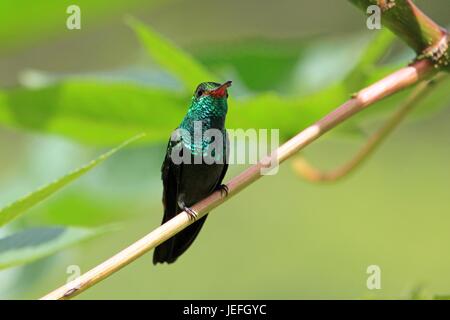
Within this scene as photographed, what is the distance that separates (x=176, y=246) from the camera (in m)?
1.05

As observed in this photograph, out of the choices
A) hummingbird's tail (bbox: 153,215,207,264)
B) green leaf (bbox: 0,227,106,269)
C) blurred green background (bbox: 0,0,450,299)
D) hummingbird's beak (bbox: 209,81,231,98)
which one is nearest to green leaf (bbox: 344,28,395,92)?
blurred green background (bbox: 0,0,450,299)

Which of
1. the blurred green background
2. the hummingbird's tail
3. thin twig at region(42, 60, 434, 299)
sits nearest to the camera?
thin twig at region(42, 60, 434, 299)

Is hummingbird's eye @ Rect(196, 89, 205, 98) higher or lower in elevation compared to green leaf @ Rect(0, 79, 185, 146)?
higher

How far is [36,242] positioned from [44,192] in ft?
0.33

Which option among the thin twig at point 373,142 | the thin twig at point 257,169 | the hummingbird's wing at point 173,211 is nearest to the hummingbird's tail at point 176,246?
the hummingbird's wing at point 173,211

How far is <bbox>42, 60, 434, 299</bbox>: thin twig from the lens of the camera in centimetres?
71

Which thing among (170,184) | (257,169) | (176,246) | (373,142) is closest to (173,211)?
(170,184)

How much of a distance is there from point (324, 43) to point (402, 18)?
848mm

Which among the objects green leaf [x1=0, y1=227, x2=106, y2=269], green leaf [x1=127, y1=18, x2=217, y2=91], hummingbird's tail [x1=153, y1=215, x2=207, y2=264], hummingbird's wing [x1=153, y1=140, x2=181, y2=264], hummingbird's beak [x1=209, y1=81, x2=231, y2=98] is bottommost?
green leaf [x1=0, y1=227, x2=106, y2=269]

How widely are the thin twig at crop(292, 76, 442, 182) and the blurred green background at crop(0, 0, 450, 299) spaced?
28mm

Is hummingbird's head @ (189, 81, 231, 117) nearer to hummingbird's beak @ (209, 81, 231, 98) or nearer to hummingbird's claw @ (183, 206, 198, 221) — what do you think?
hummingbird's beak @ (209, 81, 231, 98)

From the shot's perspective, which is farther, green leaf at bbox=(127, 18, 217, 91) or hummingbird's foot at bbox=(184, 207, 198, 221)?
green leaf at bbox=(127, 18, 217, 91)

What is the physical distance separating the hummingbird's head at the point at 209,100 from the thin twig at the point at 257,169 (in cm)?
23
